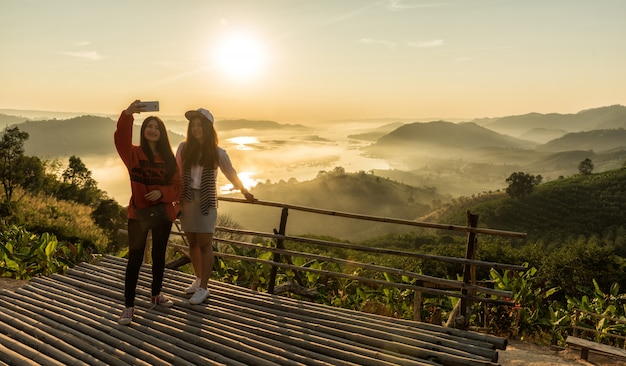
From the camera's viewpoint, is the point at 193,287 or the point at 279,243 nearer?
the point at 193,287

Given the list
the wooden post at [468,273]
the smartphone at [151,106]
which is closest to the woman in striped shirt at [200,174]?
the smartphone at [151,106]

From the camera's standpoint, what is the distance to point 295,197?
16988 centimetres

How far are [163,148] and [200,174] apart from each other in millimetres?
457

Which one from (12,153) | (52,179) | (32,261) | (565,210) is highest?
(12,153)

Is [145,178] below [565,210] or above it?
above

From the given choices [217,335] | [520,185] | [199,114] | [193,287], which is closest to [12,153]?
[193,287]

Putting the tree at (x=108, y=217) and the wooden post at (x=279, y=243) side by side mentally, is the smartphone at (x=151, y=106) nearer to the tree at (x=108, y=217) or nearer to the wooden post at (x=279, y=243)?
the wooden post at (x=279, y=243)

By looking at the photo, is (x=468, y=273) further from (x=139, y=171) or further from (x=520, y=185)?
(x=520, y=185)

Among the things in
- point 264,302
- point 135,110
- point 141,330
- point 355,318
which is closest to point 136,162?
point 135,110

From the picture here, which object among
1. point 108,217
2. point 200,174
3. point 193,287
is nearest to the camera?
point 200,174

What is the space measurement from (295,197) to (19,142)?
130470 mm

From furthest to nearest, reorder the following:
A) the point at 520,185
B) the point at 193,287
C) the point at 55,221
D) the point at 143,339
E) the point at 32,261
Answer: the point at 520,185, the point at 55,221, the point at 32,261, the point at 193,287, the point at 143,339

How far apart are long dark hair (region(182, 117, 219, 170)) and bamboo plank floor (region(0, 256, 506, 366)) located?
128 centimetres

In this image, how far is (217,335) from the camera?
12.9ft
